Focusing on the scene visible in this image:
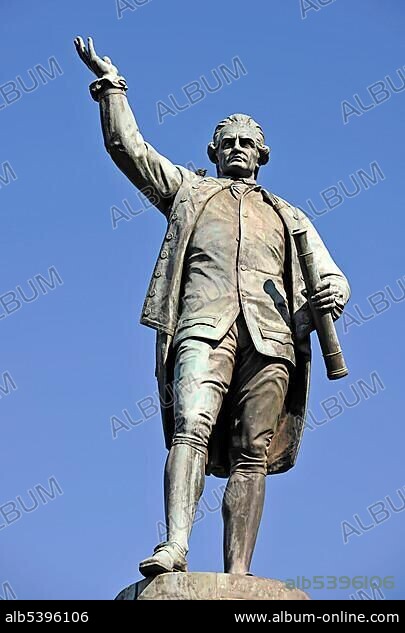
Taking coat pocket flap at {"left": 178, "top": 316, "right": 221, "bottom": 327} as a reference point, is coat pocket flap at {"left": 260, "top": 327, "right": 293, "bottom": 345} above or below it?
below

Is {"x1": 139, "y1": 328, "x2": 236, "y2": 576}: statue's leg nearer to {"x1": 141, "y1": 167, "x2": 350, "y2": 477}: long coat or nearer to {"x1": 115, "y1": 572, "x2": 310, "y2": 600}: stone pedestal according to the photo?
{"x1": 115, "y1": 572, "x2": 310, "y2": 600}: stone pedestal

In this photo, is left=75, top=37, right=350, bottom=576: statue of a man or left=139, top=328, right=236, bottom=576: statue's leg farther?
left=75, top=37, right=350, bottom=576: statue of a man

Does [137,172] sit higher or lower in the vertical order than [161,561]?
higher

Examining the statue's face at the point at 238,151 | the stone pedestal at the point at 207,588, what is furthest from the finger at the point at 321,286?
the stone pedestal at the point at 207,588

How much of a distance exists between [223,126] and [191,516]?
12.1 feet

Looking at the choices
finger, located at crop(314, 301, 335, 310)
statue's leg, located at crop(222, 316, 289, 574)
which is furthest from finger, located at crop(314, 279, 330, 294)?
statue's leg, located at crop(222, 316, 289, 574)

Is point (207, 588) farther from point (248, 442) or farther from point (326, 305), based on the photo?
point (326, 305)

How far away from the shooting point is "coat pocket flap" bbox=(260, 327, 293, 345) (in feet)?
40.6

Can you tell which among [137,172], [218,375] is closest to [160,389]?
[218,375]

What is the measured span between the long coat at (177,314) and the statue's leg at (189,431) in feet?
0.92

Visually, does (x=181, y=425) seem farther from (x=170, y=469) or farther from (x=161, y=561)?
(x=161, y=561)

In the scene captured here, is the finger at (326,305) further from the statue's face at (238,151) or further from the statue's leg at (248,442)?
the statue's face at (238,151)

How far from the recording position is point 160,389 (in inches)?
490

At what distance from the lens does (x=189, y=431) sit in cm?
1175
